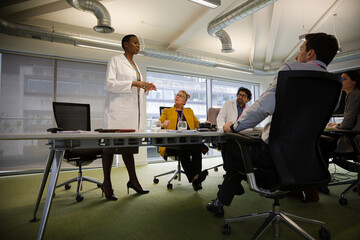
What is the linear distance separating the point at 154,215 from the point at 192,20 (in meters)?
3.99

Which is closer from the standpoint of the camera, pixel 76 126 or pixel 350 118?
pixel 350 118

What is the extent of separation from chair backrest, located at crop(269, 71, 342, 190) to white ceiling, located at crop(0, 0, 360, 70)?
10.7 feet

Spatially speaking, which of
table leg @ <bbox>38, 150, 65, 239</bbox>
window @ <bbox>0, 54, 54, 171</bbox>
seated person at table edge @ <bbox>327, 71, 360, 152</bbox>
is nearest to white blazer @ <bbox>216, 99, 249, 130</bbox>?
seated person at table edge @ <bbox>327, 71, 360, 152</bbox>

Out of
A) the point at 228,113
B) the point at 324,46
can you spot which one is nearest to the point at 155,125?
the point at 324,46

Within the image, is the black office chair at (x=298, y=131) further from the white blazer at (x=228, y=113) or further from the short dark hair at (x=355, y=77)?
the white blazer at (x=228, y=113)

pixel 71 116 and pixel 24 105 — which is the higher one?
pixel 24 105

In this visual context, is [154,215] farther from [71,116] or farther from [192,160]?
[71,116]

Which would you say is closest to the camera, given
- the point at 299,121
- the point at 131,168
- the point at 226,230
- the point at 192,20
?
the point at 299,121

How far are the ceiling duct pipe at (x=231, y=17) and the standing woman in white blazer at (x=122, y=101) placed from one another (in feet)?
7.35

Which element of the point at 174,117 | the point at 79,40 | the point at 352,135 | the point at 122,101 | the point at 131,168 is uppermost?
the point at 79,40

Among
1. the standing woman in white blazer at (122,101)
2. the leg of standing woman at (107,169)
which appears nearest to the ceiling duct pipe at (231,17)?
the standing woman in white blazer at (122,101)

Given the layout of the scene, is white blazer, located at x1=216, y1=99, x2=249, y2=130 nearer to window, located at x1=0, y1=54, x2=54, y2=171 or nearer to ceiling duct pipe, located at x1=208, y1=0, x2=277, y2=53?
ceiling duct pipe, located at x1=208, y1=0, x2=277, y2=53

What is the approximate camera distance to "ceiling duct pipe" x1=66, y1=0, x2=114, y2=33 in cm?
334

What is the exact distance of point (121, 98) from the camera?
2262 millimetres
